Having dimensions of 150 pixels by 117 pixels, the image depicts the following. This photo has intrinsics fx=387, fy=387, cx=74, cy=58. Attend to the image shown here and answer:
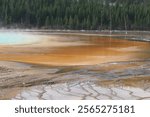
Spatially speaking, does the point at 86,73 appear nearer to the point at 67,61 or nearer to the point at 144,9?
the point at 67,61

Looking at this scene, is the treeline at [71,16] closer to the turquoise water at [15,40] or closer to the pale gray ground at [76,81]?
the turquoise water at [15,40]

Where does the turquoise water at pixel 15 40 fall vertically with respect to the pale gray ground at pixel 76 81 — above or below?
below

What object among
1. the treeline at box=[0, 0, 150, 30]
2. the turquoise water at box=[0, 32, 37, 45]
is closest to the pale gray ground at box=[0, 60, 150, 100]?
the turquoise water at box=[0, 32, 37, 45]

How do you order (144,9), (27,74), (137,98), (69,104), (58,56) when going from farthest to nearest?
(144,9) → (58,56) → (27,74) → (137,98) → (69,104)

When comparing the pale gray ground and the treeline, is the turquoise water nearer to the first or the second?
the pale gray ground

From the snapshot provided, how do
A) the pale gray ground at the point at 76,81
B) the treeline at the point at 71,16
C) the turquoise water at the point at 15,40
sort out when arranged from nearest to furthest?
the pale gray ground at the point at 76,81 → the turquoise water at the point at 15,40 → the treeline at the point at 71,16

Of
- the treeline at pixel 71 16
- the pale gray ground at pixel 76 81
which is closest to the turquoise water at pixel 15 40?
the pale gray ground at pixel 76 81

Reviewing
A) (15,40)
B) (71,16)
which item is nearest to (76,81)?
(15,40)

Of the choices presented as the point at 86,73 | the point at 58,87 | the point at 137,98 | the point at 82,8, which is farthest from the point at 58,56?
the point at 82,8
